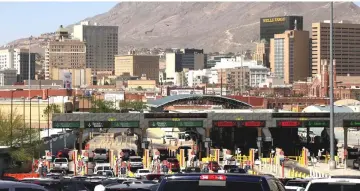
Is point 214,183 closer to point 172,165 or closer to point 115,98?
point 172,165

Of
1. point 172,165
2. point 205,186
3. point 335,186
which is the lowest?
point 172,165

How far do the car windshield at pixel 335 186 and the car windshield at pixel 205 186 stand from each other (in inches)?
71.4

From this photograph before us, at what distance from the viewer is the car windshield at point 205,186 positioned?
12.0 m

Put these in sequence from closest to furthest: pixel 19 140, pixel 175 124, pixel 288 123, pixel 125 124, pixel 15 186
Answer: pixel 15 186, pixel 19 140, pixel 125 124, pixel 175 124, pixel 288 123

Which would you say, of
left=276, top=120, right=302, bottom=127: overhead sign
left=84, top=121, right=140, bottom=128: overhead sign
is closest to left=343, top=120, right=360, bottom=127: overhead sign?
left=276, top=120, right=302, bottom=127: overhead sign

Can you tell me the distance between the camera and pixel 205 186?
12.1 metres

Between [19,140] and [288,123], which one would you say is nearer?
[19,140]

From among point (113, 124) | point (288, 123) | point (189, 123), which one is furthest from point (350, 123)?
point (113, 124)

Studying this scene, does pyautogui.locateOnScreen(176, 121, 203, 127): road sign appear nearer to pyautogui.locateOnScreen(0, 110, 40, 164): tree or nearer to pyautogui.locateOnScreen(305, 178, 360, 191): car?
pyautogui.locateOnScreen(0, 110, 40, 164): tree

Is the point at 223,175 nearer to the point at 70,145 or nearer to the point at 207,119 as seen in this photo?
the point at 207,119

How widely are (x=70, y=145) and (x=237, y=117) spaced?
19.3m

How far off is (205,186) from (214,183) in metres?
0.11

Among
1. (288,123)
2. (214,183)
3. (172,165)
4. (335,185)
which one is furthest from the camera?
(288,123)

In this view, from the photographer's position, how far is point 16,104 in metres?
92.8
